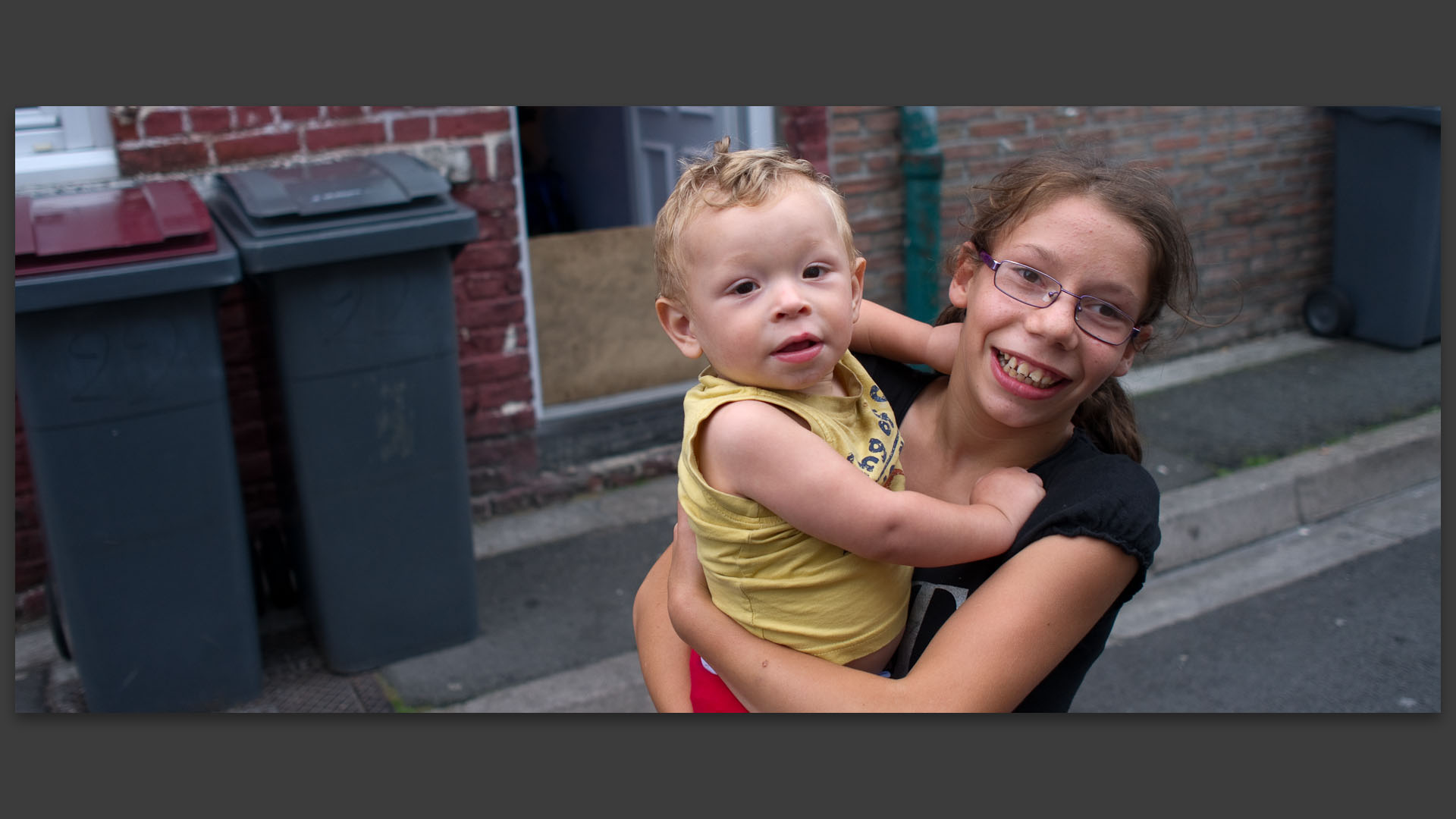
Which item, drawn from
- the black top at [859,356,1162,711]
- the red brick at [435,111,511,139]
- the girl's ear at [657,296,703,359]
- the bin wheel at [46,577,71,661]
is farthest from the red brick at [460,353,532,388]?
the black top at [859,356,1162,711]

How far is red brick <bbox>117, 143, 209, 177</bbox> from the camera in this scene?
3629 mm

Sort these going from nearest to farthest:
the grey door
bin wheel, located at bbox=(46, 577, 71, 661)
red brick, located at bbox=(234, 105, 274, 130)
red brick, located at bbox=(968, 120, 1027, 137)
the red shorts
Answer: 1. the red shorts
2. bin wheel, located at bbox=(46, 577, 71, 661)
3. red brick, located at bbox=(234, 105, 274, 130)
4. the grey door
5. red brick, located at bbox=(968, 120, 1027, 137)

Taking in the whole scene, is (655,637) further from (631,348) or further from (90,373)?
(631,348)

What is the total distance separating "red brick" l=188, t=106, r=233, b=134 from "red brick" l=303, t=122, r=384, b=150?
24 cm

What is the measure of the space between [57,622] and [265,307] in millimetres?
1141

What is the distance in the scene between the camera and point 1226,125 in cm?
579

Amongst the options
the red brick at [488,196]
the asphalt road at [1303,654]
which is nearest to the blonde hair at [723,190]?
the asphalt road at [1303,654]

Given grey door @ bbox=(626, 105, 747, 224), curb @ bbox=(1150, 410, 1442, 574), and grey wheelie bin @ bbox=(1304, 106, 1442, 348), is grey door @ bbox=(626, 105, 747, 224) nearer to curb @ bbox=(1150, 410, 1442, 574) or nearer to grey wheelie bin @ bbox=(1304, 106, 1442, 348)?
curb @ bbox=(1150, 410, 1442, 574)

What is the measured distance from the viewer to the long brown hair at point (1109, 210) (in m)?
1.52

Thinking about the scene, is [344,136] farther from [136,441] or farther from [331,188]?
[136,441]

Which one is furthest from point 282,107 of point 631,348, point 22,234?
point 631,348

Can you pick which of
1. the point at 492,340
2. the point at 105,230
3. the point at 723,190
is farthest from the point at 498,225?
the point at 723,190

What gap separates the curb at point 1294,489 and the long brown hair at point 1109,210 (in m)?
2.90

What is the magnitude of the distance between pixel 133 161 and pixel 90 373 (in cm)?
100
